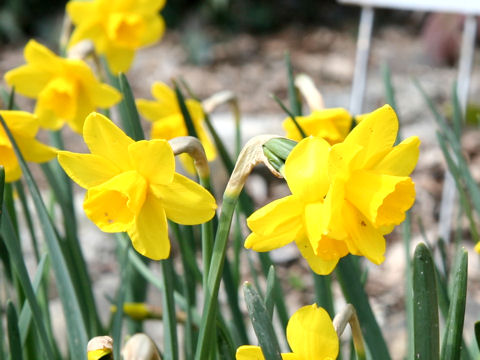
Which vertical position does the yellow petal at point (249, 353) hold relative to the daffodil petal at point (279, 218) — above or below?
below

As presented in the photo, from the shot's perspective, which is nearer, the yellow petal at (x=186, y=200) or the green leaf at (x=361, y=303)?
the yellow petal at (x=186, y=200)

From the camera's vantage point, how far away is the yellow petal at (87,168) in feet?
2.53

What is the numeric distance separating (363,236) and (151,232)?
237 millimetres

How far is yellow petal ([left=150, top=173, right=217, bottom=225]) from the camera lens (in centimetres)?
76

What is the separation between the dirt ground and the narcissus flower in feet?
5.28

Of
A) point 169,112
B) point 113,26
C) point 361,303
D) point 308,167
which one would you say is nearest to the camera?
point 308,167

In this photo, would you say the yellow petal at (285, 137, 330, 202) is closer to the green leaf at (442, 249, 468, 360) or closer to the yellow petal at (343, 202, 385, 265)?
the yellow petal at (343, 202, 385, 265)

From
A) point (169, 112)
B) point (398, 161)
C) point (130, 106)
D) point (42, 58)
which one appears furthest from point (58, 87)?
point (398, 161)

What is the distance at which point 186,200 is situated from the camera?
0.77 metres

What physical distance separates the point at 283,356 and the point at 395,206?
0.67ft

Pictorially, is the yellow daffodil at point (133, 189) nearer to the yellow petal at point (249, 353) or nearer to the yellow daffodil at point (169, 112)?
the yellow petal at point (249, 353)

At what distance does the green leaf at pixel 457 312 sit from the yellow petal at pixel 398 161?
11 centimetres

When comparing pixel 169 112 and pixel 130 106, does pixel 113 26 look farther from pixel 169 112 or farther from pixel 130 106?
pixel 130 106

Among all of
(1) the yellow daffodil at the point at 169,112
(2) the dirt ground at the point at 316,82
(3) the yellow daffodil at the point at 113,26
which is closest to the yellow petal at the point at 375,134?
(1) the yellow daffodil at the point at 169,112
